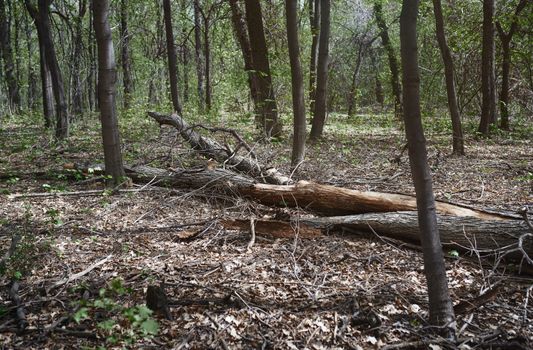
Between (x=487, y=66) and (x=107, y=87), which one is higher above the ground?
(x=487, y=66)

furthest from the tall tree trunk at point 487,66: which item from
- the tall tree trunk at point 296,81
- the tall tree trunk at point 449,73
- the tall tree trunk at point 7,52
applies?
the tall tree trunk at point 7,52

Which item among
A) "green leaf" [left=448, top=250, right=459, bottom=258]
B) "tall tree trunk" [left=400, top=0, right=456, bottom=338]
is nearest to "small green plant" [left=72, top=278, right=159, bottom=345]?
"tall tree trunk" [left=400, top=0, right=456, bottom=338]

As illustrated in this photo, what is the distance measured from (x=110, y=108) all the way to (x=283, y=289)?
154 inches

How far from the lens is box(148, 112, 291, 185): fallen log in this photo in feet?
20.5

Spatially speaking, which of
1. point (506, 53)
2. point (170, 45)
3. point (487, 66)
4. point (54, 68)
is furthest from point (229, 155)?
point (506, 53)

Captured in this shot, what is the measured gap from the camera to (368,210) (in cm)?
498

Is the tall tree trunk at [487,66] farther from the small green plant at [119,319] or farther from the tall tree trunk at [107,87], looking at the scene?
the small green plant at [119,319]

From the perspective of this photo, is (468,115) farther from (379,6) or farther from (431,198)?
(431,198)

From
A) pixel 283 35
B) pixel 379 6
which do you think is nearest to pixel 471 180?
pixel 283 35

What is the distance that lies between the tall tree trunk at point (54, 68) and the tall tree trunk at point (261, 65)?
470 cm

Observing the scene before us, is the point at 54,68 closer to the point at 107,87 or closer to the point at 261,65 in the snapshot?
the point at 261,65

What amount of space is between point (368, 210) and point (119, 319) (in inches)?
120

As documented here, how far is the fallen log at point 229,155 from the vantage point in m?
6.25

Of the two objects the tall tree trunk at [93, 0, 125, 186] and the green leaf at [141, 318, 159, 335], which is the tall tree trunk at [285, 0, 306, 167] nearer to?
the tall tree trunk at [93, 0, 125, 186]
